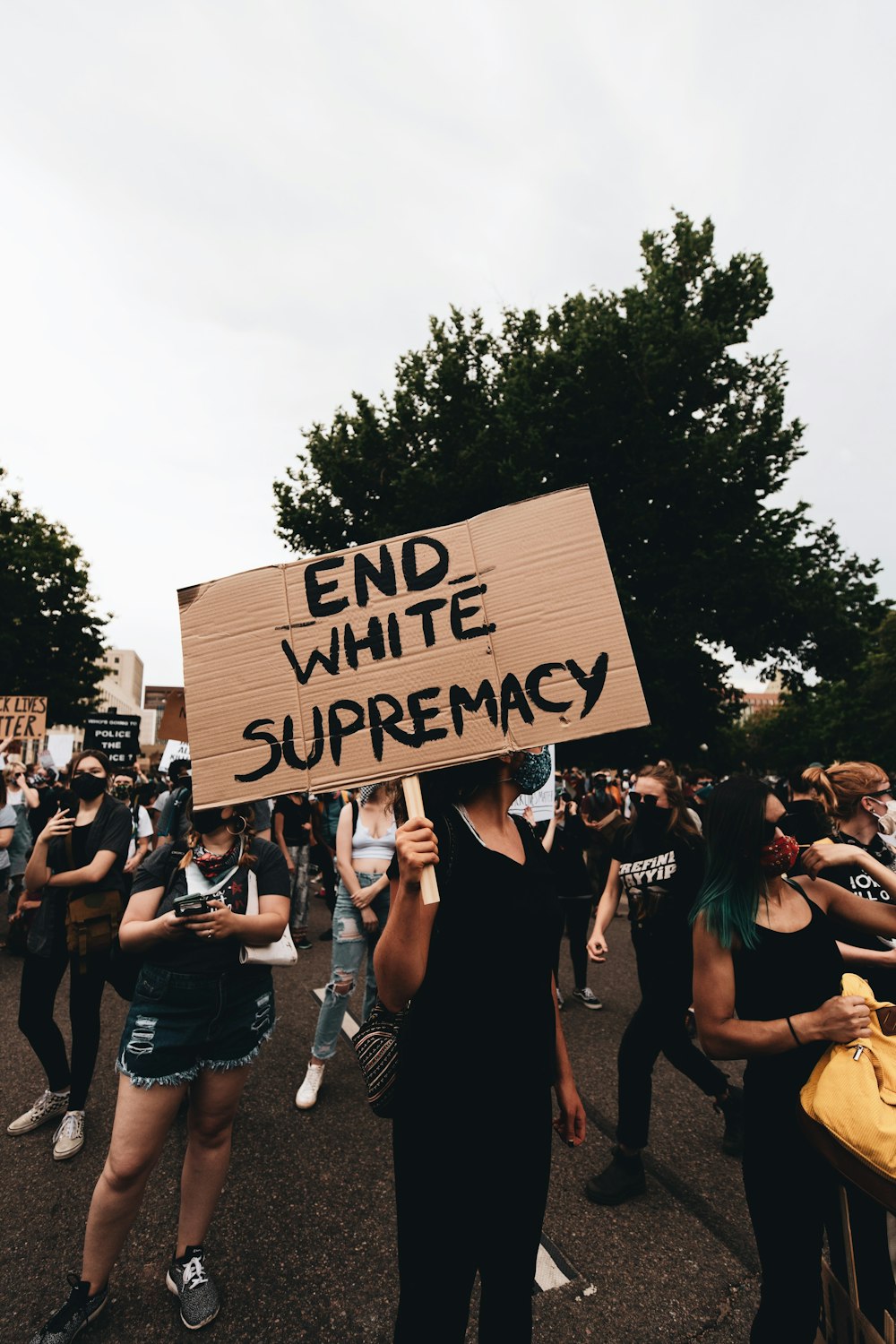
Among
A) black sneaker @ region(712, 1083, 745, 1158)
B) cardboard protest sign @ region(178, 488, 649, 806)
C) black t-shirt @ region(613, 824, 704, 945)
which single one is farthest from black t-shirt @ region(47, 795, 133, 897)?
black sneaker @ region(712, 1083, 745, 1158)

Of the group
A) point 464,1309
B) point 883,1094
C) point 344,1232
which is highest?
point 883,1094

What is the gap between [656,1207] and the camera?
10.5ft

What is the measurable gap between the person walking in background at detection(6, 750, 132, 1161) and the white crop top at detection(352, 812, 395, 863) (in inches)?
59.3

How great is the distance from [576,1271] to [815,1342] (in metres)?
0.99

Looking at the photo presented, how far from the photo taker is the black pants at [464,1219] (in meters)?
1.69

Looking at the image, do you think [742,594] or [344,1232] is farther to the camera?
[742,594]

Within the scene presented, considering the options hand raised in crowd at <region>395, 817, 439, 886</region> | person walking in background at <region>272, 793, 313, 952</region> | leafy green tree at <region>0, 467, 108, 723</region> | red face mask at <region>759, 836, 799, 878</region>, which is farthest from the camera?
leafy green tree at <region>0, 467, 108, 723</region>

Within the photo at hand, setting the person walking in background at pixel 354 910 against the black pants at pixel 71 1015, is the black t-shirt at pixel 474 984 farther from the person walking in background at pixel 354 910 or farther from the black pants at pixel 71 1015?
the black pants at pixel 71 1015

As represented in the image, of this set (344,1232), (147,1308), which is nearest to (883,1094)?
(344,1232)

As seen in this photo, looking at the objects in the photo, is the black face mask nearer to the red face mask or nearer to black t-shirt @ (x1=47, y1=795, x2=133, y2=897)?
black t-shirt @ (x1=47, y1=795, x2=133, y2=897)

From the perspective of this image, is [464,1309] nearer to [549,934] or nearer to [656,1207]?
[549,934]

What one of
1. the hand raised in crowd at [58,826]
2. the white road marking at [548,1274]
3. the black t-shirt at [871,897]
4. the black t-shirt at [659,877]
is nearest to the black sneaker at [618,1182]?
the white road marking at [548,1274]

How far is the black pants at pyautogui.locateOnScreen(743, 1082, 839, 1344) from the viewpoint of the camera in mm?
2002

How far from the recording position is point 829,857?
254 cm
